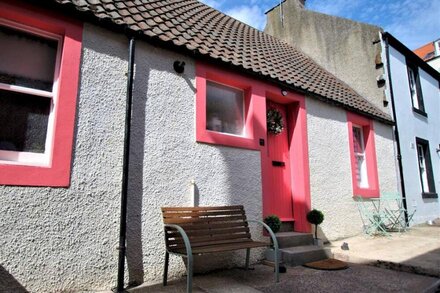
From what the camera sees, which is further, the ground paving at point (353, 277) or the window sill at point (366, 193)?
the window sill at point (366, 193)

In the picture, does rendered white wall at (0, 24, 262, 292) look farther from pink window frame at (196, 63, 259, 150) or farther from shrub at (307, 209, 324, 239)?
shrub at (307, 209, 324, 239)

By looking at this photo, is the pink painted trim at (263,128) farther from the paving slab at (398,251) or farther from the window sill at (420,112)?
the window sill at (420,112)

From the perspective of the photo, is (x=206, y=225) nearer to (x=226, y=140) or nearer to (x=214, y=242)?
(x=214, y=242)

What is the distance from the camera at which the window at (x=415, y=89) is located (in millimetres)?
10211

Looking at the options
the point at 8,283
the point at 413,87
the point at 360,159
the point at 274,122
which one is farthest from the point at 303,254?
the point at 413,87

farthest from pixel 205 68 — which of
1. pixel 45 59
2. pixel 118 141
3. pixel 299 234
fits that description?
pixel 299 234

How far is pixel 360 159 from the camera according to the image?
26.0 ft

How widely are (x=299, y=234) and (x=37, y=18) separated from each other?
16.8 feet

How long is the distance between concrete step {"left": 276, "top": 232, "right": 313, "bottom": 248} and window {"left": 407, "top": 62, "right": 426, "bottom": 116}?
286 inches

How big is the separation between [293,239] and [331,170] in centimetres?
205

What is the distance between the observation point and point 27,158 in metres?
3.30

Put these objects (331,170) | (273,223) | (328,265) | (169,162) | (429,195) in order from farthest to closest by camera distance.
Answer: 1. (429,195)
2. (331,170)
3. (273,223)
4. (328,265)
5. (169,162)

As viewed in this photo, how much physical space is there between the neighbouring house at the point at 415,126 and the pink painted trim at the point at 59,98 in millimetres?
8542

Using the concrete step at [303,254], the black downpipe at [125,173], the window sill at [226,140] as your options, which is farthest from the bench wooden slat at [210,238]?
the window sill at [226,140]
